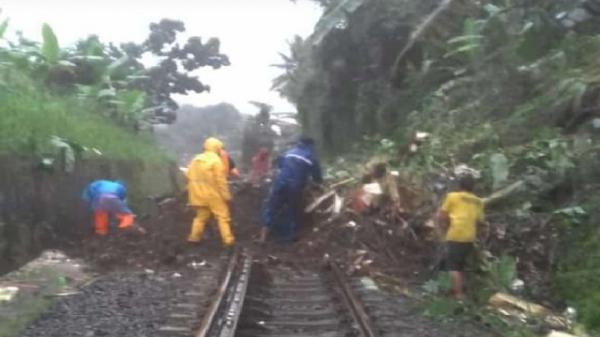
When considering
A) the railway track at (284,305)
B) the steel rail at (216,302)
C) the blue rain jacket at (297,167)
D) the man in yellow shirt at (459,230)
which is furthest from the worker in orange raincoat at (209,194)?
the man in yellow shirt at (459,230)

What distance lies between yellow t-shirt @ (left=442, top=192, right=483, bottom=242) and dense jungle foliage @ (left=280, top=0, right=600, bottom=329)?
3.16ft

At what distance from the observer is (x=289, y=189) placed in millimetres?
15531

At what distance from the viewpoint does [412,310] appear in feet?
33.7

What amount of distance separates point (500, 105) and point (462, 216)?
5818 mm

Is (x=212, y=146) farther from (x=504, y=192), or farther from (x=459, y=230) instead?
(x=459, y=230)

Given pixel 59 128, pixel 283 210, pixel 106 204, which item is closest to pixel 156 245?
pixel 106 204

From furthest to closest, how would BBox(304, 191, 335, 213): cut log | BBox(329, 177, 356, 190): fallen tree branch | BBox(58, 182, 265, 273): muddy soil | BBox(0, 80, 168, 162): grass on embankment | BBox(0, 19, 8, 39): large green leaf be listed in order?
BBox(0, 19, 8, 39): large green leaf < BBox(329, 177, 356, 190): fallen tree branch < BBox(304, 191, 335, 213): cut log < BBox(0, 80, 168, 162): grass on embankment < BBox(58, 182, 265, 273): muddy soil

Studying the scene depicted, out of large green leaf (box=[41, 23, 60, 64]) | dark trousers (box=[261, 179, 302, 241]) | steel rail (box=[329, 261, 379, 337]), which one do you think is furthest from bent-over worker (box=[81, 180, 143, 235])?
large green leaf (box=[41, 23, 60, 64])

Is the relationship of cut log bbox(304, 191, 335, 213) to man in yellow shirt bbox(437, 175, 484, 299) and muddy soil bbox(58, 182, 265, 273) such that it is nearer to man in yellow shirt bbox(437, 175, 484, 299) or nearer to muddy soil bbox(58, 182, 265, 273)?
muddy soil bbox(58, 182, 265, 273)

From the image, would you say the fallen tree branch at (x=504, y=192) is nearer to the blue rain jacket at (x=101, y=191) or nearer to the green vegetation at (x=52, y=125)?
Answer: the blue rain jacket at (x=101, y=191)

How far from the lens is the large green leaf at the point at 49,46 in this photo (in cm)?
2225

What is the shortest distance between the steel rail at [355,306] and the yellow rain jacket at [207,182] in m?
2.78

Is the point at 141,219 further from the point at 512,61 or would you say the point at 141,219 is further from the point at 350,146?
the point at 350,146

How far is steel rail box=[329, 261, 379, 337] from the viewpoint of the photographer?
8688mm
